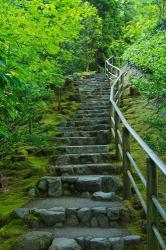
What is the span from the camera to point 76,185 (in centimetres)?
594

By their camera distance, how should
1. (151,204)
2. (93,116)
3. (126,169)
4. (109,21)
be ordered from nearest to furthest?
(151,204) < (126,169) < (93,116) < (109,21)

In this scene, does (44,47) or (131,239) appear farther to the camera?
(44,47)

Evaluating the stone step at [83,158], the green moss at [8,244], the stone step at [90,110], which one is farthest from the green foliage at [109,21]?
the green moss at [8,244]

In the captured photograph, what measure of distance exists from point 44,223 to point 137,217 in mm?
1239

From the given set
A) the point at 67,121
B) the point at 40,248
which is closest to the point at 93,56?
the point at 67,121

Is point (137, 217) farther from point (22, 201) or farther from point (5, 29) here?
point (5, 29)

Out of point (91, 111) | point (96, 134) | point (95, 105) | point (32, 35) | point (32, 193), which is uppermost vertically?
point (32, 35)

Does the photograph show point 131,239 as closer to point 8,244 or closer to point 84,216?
point 84,216

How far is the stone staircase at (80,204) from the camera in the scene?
420cm

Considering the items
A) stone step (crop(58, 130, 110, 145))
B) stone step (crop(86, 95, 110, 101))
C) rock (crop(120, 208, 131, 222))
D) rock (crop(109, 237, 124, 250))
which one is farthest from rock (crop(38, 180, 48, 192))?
stone step (crop(86, 95, 110, 101))

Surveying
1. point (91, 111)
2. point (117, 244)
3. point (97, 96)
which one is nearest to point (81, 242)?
point (117, 244)

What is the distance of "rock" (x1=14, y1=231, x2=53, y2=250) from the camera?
4117 mm

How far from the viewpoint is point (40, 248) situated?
4.13 m

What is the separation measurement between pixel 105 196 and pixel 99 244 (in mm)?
1399
